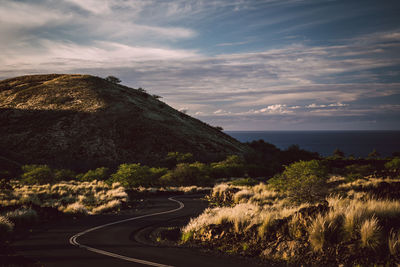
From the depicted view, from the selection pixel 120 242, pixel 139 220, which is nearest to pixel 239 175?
pixel 139 220

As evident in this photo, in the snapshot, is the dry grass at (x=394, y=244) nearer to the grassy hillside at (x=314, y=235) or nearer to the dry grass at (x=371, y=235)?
the grassy hillside at (x=314, y=235)

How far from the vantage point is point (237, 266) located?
8.39 metres

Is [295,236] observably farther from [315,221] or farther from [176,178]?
[176,178]

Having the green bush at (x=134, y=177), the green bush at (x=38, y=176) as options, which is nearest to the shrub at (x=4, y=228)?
the green bush at (x=134, y=177)

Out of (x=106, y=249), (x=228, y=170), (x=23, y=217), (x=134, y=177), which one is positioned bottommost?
(x=228, y=170)

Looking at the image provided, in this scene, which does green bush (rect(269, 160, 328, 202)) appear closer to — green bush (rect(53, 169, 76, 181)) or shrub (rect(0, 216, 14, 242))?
shrub (rect(0, 216, 14, 242))

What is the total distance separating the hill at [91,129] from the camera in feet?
222

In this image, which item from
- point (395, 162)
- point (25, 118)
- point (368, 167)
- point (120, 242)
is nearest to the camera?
point (120, 242)

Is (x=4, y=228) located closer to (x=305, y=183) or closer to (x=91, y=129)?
(x=305, y=183)

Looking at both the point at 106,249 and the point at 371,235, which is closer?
the point at 371,235

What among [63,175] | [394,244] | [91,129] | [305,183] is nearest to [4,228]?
[394,244]

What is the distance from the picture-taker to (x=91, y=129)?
2963 inches

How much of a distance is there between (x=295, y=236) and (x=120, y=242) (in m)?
6.90

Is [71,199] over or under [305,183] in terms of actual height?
under
